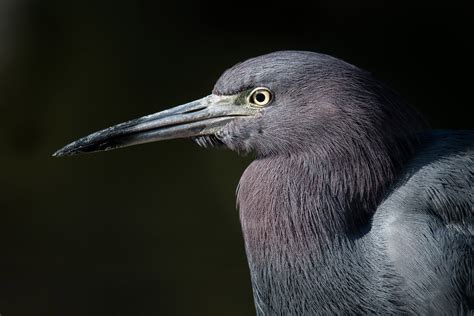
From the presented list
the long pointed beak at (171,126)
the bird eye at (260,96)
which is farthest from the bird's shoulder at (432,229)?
the long pointed beak at (171,126)

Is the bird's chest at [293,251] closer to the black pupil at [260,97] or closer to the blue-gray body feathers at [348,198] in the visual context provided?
the blue-gray body feathers at [348,198]

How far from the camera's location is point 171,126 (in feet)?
11.4

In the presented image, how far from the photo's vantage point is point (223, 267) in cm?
634

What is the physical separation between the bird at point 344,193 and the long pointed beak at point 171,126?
0.02 meters

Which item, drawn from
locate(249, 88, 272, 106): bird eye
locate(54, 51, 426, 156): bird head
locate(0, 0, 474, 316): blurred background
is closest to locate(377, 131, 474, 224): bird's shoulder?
locate(54, 51, 426, 156): bird head

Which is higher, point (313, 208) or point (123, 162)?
point (123, 162)

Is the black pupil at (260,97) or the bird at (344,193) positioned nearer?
the bird at (344,193)

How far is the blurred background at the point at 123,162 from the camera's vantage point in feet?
19.9

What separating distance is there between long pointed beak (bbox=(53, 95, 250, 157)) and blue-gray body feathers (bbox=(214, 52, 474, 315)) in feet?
0.29

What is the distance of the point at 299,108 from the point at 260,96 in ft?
0.61

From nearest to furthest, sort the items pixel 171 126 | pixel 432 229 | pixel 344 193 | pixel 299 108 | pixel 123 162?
pixel 432 229
pixel 344 193
pixel 299 108
pixel 171 126
pixel 123 162

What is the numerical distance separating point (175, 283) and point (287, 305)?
10.0ft

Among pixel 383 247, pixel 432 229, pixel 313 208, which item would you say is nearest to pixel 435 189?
pixel 432 229

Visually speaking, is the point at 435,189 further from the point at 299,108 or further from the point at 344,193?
the point at 299,108
